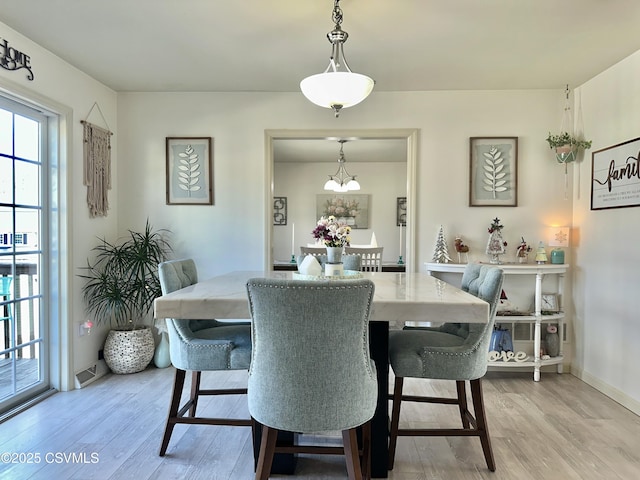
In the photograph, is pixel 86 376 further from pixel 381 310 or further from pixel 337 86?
pixel 337 86

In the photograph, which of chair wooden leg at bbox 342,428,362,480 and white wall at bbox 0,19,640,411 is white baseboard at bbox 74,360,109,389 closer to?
white wall at bbox 0,19,640,411

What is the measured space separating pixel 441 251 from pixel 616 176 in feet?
4.45

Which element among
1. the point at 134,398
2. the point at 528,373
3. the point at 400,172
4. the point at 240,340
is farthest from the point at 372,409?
the point at 400,172

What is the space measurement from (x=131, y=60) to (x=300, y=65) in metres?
1.22

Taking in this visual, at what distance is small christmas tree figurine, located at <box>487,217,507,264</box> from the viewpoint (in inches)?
140

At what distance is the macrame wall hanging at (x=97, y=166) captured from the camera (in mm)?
3352

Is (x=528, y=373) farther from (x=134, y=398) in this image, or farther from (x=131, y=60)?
(x=131, y=60)

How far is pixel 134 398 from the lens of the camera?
299 centimetres

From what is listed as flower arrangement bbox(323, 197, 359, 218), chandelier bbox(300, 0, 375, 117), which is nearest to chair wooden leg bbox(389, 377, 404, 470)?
chandelier bbox(300, 0, 375, 117)

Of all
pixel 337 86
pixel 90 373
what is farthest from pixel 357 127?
pixel 90 373

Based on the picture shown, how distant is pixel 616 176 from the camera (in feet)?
10.0
